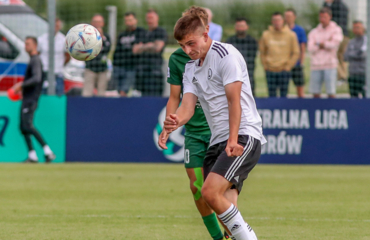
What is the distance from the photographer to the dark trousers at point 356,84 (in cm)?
1414

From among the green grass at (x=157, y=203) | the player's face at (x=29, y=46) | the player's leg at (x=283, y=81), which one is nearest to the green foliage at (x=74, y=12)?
the player's face at (x=29, y=46)

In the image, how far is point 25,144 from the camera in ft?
45.1

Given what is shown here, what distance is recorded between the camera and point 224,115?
5277mm

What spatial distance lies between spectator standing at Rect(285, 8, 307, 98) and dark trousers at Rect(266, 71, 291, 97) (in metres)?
0.28

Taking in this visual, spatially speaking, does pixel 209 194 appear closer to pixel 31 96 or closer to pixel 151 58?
pixel 31 96

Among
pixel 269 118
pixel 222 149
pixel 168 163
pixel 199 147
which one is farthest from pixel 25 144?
pixel 222 149

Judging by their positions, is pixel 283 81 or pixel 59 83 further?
pixel 59 83

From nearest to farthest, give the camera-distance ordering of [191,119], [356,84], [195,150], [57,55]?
1. [195,150]
2. [191,119]
3. [356,84]
4. [57,55]

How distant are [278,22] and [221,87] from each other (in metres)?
9.04

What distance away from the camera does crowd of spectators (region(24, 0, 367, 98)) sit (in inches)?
551

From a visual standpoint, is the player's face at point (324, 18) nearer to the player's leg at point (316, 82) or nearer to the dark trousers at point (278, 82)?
the player's leg at point (316, 82)

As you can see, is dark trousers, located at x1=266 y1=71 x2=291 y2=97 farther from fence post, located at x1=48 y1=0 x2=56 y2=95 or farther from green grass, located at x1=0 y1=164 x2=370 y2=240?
fence post, located at x1=48 y1=0 x2=56 y2=95

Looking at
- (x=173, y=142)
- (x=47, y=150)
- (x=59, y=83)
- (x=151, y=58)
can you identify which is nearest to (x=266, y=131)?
(x=173, y=142)

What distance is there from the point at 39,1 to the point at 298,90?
6.51 m
